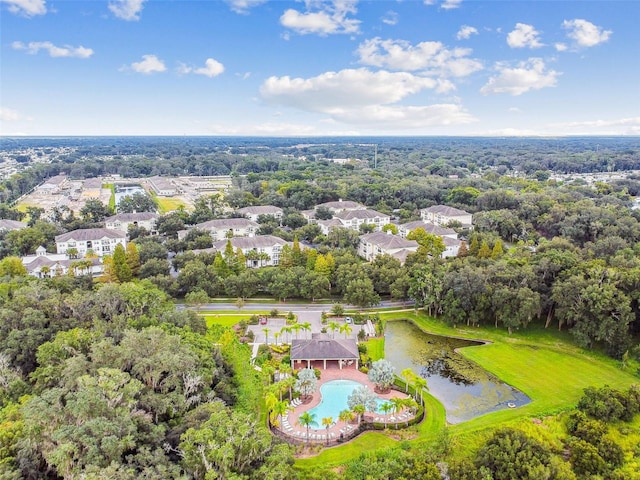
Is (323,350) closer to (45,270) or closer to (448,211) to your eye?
(45,270)

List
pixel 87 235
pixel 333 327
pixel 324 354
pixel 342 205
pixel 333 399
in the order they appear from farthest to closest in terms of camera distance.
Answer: pixel 342 205 → pixel 87 235 → pixel 333 327 → pixel 324 354 → pixel 333 399

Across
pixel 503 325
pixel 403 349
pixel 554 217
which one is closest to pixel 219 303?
pixel 403 349

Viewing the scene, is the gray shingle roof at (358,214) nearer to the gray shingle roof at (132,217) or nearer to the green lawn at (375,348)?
the gray shingle roof at (132,217)

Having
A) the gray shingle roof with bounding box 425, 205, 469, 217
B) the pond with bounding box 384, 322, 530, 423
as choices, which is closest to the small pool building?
the pond with bounding box 384, 322, 530, 423

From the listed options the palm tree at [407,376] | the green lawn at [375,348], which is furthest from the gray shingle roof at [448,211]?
the palm tree at [407,376]

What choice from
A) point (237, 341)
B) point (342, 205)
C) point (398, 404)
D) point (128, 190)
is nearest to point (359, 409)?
point (398, 404)

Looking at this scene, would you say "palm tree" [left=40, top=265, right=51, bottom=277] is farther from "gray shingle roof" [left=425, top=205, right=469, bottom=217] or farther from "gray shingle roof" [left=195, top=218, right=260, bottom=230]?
"gray shingle roof" [left=425, top=205, right=469, bottom=217]
